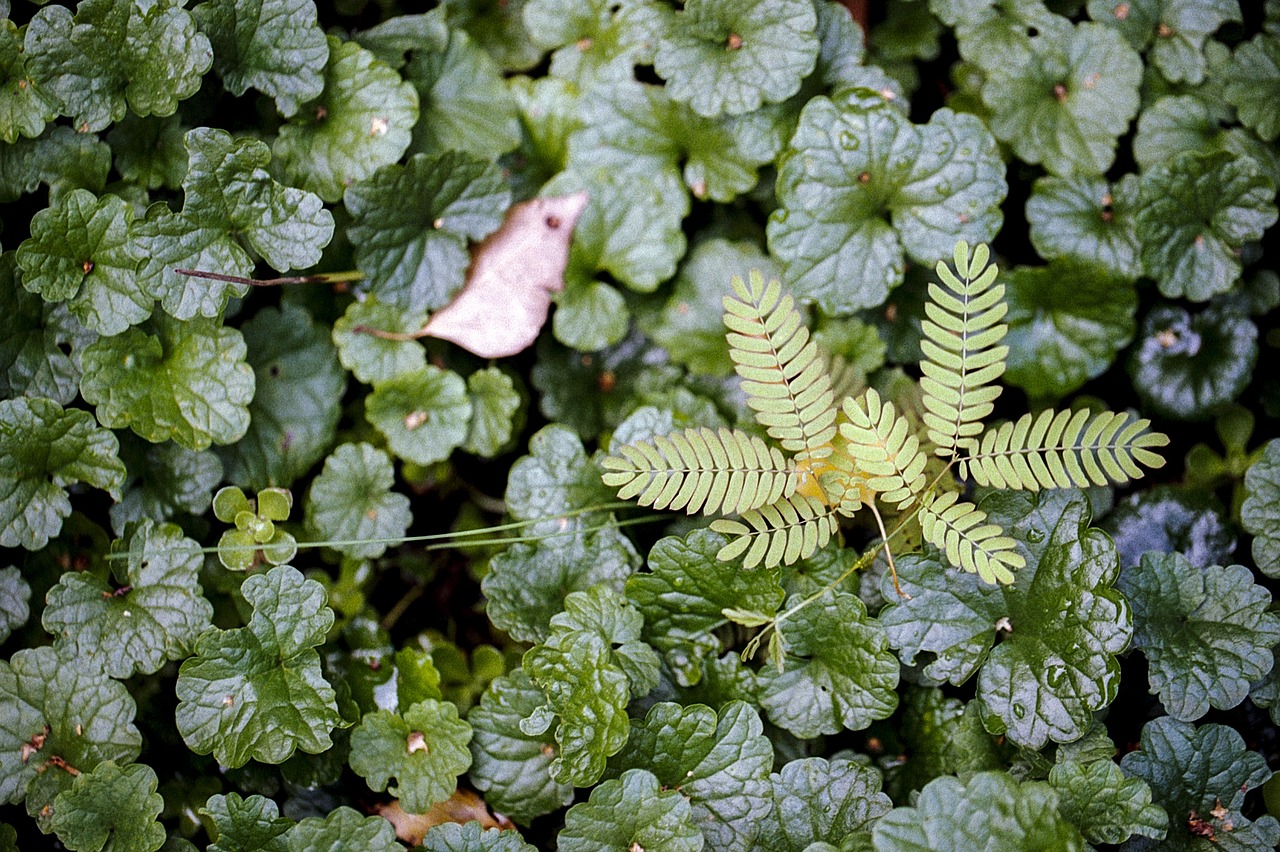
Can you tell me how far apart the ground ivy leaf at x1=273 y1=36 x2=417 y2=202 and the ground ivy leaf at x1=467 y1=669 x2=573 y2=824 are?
132 cm

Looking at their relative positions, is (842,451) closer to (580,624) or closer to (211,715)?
(580,624)

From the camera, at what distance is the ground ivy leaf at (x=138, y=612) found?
2.08m

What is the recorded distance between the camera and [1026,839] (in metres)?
1.66

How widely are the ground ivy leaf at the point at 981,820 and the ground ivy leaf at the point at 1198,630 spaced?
1.48 ft

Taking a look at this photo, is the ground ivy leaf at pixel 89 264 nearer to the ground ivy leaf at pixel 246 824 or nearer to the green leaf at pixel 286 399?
the green leaf at pixel 286 399

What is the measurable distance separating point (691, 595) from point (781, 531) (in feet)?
0.97

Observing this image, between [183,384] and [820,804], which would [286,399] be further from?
[820,804]

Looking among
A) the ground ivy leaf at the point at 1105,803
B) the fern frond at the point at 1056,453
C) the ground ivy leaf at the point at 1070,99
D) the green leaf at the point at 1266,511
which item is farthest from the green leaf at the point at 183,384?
the green leaf at the point at 1266,511

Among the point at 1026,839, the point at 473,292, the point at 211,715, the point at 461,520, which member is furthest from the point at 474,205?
the point at 1026,839

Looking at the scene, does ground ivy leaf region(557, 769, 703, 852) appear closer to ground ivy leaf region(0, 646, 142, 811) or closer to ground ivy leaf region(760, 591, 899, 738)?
ground ivy leaf region(760, 591, 899, 738)

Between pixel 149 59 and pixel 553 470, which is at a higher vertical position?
pixel 149 59

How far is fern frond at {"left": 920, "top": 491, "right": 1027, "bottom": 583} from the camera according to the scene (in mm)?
1810

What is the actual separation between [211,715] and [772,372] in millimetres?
1423

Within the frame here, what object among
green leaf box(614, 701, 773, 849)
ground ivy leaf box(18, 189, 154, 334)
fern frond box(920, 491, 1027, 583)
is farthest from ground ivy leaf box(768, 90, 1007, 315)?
ground ivy leaf box(18, 189, 154, 334)
